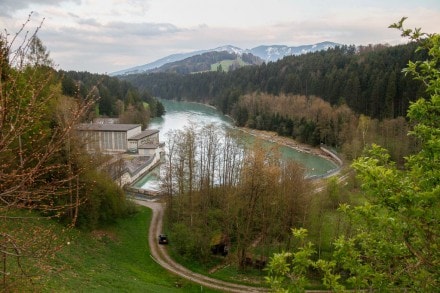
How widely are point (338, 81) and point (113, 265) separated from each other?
6628cm

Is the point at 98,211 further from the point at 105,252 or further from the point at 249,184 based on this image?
the point at 249,184

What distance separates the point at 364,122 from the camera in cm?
5103

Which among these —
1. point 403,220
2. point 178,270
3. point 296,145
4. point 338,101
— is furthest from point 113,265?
point 338,101

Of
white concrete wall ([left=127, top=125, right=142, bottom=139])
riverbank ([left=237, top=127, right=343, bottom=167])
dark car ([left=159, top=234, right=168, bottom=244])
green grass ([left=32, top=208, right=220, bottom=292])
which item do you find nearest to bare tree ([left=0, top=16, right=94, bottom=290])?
green grass ([left=32, top=208, right=220, bottom=292])

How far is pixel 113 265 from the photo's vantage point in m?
18.7

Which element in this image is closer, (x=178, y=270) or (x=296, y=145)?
Answer: (x=178, y=270)

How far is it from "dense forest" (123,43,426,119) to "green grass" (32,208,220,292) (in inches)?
1019

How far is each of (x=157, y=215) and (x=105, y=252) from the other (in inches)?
370

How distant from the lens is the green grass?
45.6 ft

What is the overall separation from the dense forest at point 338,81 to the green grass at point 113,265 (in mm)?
25882

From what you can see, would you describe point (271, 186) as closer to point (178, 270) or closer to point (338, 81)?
point (178, 270)

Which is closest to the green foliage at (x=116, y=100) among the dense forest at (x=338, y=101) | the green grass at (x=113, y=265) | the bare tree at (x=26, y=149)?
the dense forest at (x=338, y=101)

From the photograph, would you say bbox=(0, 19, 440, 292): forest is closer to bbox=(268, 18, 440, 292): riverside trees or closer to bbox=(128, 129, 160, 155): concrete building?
bbox=(268, 18, 440, 292): riverside trees

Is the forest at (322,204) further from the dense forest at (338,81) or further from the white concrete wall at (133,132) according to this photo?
the white concrete wall at (133,132)
